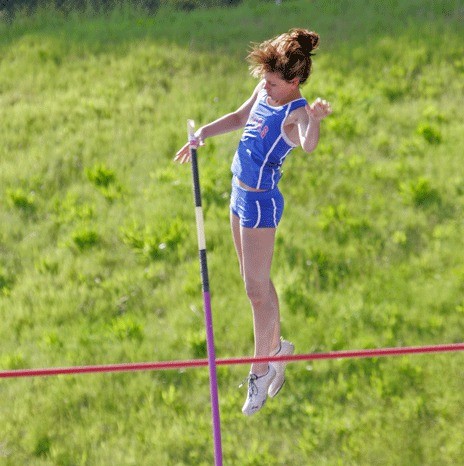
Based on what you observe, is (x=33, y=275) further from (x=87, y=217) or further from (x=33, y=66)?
(x=33, y=66)

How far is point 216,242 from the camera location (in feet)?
30.4

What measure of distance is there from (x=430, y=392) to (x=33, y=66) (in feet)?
20.2

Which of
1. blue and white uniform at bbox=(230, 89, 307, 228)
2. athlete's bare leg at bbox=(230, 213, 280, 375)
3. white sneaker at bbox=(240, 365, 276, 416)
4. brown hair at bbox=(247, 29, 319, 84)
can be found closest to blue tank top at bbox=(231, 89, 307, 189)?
blue and white uniform at bbox=(230, 89, 307, 228)

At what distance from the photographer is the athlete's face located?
5.32m

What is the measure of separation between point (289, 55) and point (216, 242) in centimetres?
416

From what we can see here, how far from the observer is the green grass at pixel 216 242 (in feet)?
26.6

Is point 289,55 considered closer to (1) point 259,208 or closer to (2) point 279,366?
(1) point 259,208

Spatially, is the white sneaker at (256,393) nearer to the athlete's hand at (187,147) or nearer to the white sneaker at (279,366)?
the white sneaker at (279,366)

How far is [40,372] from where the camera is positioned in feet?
19.7

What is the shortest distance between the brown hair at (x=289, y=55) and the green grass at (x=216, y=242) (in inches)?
140

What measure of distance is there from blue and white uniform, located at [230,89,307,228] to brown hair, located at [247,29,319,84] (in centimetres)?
18

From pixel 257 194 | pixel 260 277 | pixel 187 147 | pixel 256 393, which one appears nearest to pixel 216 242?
pixel 256 393

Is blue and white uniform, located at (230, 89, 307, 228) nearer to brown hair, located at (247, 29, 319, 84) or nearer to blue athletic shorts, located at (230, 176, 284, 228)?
blue athletic shorts, located at (230, 176, 284, 228)

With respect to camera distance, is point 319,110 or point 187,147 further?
point 187,147
